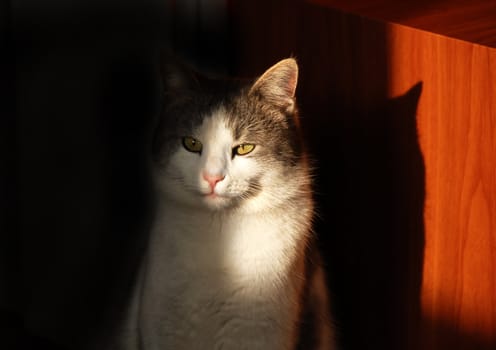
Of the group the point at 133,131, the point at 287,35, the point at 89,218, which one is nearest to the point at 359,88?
the point at 287,35

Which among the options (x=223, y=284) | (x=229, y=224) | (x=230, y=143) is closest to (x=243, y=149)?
(x=230, y=143)

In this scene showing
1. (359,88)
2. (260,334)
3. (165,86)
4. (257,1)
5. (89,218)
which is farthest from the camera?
(257,1)

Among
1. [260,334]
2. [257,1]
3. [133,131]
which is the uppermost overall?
[257,1]

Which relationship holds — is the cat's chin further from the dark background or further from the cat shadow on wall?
the cat shadow on wall

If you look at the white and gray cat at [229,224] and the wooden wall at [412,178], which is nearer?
the white and gray cat at [229,224]

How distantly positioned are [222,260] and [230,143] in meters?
0.23

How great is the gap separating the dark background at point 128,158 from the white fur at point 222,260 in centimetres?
27

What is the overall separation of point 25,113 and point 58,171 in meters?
0.16

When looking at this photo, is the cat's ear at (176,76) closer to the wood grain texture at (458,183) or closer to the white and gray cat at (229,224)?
the white and gray cat at (229,224)

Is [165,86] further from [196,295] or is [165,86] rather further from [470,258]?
[470,258]

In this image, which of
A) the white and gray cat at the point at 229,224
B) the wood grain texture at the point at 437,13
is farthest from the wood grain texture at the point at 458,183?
the white and gray cat at the point at 229,224

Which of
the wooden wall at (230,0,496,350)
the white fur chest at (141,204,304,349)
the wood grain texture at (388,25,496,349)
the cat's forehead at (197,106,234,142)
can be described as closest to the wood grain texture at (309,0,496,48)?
the wooden wall at (230,0,496,350)

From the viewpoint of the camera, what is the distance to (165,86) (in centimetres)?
145

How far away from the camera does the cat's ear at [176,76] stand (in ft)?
4.60
